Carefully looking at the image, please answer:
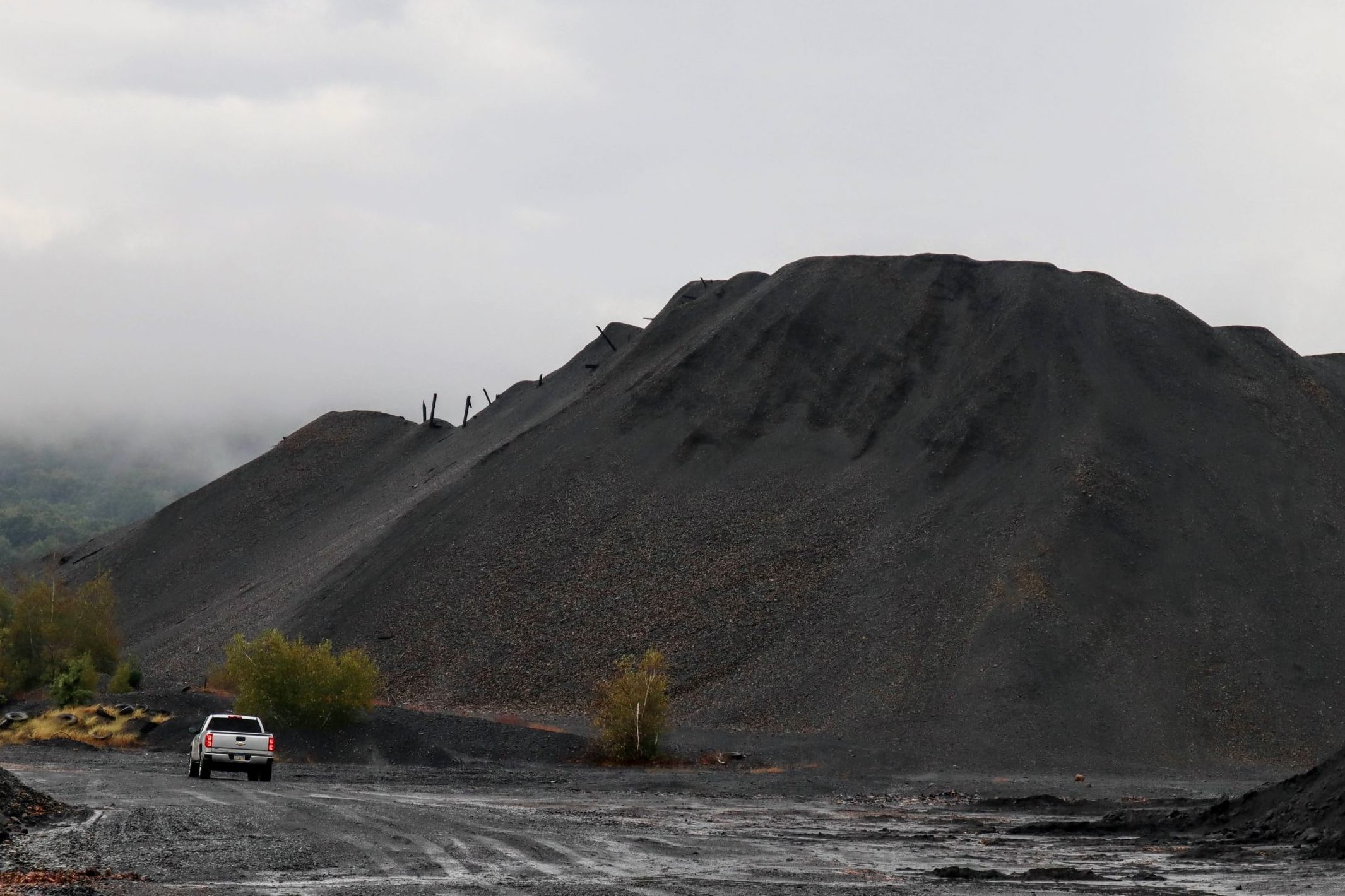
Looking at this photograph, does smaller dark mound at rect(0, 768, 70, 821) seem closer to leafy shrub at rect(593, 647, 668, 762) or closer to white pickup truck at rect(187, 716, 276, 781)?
white pickup truck at rect(187, 716, 276, 781)

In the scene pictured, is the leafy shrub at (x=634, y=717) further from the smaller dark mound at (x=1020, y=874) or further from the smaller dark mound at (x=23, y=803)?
the smaller dark mound at (x=1020, y=874)

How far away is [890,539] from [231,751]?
128 feet

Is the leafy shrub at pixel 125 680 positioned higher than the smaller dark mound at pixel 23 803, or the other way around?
the leafy shrub at pixel 125 680

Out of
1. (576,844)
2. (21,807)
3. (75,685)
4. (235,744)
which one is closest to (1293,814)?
(576,844)

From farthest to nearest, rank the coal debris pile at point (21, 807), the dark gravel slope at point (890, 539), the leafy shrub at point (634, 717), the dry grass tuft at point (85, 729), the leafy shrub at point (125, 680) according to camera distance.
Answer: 1. the leafy shrub at point (125, 680)
2. the dark gravel slope at point (890, 539)
3. the dry grass tuft at point (85, 729)
4. the leafy shrub at point (634, 717)
5. the coal debris pile at point (21, 807)

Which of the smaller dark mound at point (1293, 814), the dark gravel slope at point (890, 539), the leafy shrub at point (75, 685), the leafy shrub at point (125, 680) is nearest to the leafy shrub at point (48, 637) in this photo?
the dark gravel slope at point (890, 539)

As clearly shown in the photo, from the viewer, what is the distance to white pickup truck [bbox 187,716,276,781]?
116 feet

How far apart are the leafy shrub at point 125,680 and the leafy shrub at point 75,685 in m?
0.89

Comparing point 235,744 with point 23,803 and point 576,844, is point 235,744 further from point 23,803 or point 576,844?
point 576,844

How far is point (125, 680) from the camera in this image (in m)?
60.0

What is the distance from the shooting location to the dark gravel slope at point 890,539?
2184 inches

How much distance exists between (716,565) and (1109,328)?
102ft

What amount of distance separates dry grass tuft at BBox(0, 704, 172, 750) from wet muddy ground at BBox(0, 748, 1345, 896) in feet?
48.7

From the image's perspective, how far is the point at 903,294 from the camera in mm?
89250
